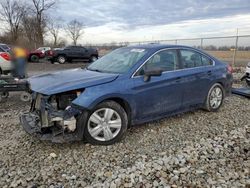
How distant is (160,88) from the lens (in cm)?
466

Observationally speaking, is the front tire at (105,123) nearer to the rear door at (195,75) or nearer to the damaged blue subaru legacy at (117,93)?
the damaged blue subaru legacy at (117,93)

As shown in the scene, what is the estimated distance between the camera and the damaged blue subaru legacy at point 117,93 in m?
3.84

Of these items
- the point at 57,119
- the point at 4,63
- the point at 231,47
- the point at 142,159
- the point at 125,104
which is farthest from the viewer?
the point at 231,47

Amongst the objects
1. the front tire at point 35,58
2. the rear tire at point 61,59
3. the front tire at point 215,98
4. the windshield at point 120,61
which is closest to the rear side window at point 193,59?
the front tire at point 215,98

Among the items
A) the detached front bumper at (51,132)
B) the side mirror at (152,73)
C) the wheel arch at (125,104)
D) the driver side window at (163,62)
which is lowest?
the detached front bumper at (51,132)

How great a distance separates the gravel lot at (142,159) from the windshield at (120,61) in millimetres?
1187

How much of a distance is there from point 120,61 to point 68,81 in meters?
1.26

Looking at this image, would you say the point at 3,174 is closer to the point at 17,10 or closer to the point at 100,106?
the point at 100,106

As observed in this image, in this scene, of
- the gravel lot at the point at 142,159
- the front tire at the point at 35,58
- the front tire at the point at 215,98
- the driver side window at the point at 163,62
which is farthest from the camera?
the front tire at the point at 35,58

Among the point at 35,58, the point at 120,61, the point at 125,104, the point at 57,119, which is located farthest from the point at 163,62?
the point at 35,58

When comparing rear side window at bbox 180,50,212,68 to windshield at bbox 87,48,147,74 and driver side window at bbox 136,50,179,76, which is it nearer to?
driver side window at bbox 136,50,179,76

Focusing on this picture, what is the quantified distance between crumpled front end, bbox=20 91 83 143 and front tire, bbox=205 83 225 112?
3.24 meters

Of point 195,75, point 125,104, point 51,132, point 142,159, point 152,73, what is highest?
point 152,73

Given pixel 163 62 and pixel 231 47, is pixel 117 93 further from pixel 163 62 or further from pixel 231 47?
pixel 231 47
